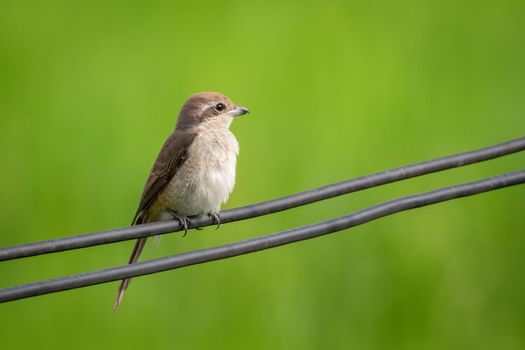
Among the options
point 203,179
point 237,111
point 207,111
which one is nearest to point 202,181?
point 203,179

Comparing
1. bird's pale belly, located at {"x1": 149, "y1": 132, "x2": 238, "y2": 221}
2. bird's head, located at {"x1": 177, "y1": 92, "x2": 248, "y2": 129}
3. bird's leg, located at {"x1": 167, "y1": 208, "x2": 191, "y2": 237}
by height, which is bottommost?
bird's leg, located at {"x1": 167, "y1": 208, "x2": 191, "y2": 237}

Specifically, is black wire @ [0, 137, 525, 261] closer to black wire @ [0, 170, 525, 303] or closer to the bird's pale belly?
black wire @ [0, 170, 525, 303]

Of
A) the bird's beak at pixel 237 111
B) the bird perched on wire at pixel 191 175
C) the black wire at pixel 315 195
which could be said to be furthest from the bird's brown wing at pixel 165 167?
the black wire at pixel 315 195

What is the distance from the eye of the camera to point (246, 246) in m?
4.57

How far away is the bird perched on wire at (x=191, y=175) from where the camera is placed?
6.24m

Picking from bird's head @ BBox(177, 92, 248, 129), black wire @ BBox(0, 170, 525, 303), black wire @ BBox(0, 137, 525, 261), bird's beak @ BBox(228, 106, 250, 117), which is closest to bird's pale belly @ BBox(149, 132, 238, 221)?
bird's head @ BBox(177, 92, 248, 129)

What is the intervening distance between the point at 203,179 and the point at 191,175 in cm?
8

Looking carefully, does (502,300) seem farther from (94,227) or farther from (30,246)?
(30,246)

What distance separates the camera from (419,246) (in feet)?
35.0

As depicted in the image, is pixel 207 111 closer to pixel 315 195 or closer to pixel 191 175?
pixel 191 175

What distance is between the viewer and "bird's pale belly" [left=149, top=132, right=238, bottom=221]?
6227 mm

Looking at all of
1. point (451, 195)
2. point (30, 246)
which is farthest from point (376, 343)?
point (30, 246)

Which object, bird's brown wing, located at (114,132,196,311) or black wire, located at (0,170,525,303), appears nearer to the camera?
black wire, located at (0,170,525,303)

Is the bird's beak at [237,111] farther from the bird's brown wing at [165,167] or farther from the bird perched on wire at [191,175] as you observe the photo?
the bird's brown wing at [165,167]
